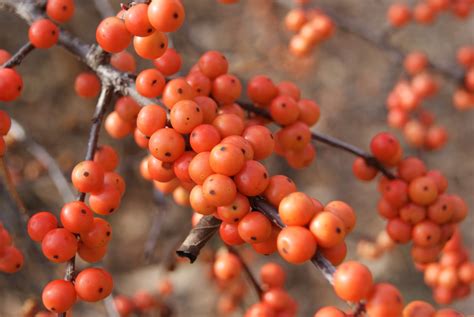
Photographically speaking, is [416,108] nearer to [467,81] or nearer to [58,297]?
[467,81]

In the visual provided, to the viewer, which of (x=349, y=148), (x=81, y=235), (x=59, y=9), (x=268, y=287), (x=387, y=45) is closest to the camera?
(x=81, y=235)

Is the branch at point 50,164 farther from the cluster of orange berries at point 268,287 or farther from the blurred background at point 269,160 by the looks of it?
the cluster of orange berries at point 268,287

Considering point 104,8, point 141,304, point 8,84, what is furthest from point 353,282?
point 104,8

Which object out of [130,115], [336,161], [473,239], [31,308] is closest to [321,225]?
[130,115]

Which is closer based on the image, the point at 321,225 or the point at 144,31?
the point at 321,225

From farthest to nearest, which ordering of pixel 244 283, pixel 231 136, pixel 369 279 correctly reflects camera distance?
1. pixel 244 283
2. pixel 231 136
3. pixel 369 279

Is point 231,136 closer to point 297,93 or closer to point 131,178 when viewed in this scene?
point 297,93

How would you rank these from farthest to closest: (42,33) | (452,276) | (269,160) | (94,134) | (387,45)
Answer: (269,160), (387,45), (452,276), (42,33), (94,134)
